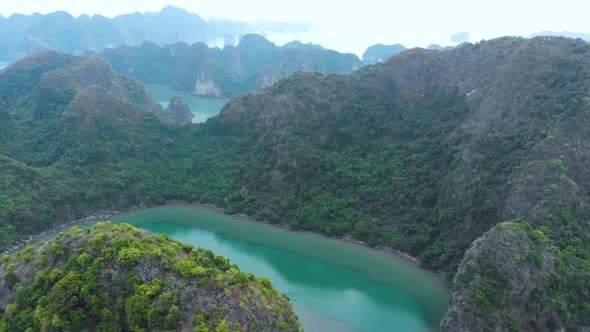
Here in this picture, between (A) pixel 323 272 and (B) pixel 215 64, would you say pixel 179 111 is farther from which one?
(A) pixel 323 272

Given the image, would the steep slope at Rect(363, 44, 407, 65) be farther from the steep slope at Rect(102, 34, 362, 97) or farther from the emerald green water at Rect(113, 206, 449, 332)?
the emerald green water at Rect(113, 206, 449, 332)

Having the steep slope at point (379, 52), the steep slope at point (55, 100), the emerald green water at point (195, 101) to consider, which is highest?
the steep slope at point (379, 52)

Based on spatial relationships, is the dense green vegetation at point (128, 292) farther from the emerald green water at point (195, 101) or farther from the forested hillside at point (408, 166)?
the emerald green water at point (195, 101)

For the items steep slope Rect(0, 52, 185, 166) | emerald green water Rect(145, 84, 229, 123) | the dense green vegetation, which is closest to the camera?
the dense green vegetation

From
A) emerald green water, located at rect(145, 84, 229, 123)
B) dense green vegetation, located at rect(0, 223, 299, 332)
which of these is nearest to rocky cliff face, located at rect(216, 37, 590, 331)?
dense green vegetation, located at rect(0, 223, 299, 332)

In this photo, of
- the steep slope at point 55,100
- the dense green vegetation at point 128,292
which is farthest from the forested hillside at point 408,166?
the dense green vegetation at point 128,292

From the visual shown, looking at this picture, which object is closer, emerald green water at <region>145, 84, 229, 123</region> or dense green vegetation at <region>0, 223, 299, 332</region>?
dense green vegetation at <region>0, 223, 299, 332</region>
